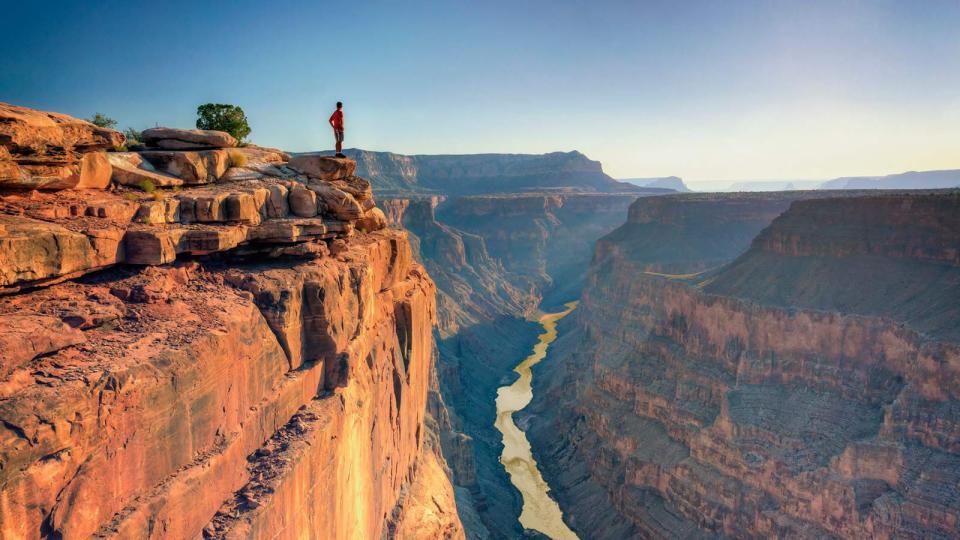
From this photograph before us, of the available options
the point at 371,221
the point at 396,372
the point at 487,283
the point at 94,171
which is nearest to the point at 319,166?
the point at 371,221

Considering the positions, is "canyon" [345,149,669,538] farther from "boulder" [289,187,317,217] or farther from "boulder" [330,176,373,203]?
"boulder" [289,187,317,217]

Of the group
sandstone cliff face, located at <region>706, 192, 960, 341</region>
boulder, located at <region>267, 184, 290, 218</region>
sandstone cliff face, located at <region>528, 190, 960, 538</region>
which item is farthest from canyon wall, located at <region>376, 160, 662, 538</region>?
sandstone cliff face, located at <region>706, 192, 960, 341</region>

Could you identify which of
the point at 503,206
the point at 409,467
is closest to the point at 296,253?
the point at 409,467

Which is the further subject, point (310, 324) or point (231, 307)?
point (310, 324)

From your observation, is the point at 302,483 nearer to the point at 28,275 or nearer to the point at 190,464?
the point at 190,464

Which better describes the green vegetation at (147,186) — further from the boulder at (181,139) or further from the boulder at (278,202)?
the boulder at (278,202)

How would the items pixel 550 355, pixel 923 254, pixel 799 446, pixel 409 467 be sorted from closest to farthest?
pixel 409 467, pixel 799 446, pixel 923 254, pixel 550 355
